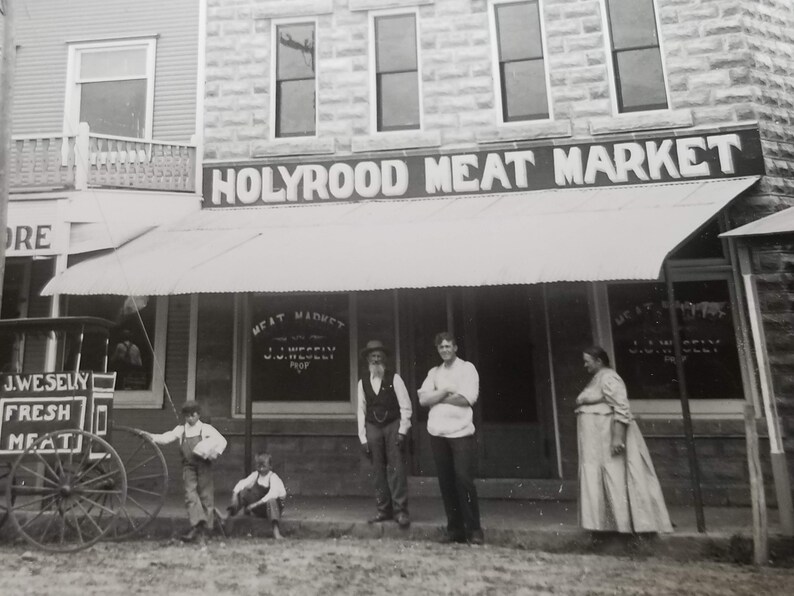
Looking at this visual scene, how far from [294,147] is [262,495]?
4.71m

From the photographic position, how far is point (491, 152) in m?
7.89

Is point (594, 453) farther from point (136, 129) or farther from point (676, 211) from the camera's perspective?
point (136, 129)

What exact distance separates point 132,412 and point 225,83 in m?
4.87

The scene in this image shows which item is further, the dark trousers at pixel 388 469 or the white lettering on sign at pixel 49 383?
the dark trousers at pixel 388 469

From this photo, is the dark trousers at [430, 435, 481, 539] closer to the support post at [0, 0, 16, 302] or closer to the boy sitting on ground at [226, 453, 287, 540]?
the boy sitting on ground at [226, 453, 287, 540]

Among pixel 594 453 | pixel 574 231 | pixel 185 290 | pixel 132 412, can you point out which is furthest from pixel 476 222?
pixel 132 412

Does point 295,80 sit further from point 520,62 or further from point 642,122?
point 642,122

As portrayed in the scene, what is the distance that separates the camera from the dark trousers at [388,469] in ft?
19.6

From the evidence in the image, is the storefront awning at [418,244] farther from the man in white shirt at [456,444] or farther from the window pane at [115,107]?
the window pane at [115,107]

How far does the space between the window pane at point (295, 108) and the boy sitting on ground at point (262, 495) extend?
480 cm

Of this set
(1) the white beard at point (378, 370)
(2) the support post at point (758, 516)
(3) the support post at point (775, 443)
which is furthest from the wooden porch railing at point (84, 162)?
(2) the support post at point (758, 516)

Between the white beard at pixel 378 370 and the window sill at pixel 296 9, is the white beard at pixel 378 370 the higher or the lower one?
the lower one

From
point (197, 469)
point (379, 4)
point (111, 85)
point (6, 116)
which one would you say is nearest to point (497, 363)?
point (197, 469)

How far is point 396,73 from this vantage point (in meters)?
8.52
